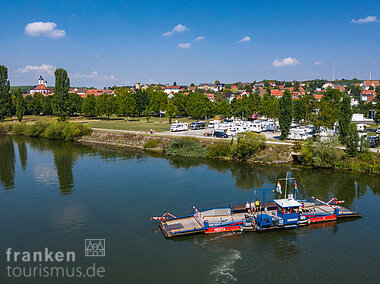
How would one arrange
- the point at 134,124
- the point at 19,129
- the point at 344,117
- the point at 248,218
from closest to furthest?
1. the point at 248,218
2. the point at 344,117
3. the point at 19,129
4. the point at 134,124

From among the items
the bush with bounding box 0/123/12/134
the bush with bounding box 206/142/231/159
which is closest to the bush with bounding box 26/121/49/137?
the bush with bounding box 0/123/12/134

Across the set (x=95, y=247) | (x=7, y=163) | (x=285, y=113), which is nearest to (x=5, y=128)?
(x=7, y=163)

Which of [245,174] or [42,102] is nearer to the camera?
[245,174]

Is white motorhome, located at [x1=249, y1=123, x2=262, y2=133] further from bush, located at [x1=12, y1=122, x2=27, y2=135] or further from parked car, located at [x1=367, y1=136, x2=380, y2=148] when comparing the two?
bush, located at [x1=12, y1=122, x2=27, y2=135]

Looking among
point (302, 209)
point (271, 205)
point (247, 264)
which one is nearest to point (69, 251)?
point (247, 264)

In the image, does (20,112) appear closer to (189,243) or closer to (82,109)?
(82,109)

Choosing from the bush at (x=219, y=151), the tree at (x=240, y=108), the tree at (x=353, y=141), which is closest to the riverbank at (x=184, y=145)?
the bush at (x=219, y=151)

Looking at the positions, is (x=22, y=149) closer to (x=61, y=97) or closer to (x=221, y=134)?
(x=61, y=97)
